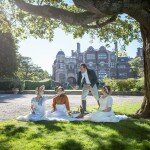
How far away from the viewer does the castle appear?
110 m

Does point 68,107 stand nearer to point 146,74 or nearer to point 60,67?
point 146,74

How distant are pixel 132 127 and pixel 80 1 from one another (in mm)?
4194

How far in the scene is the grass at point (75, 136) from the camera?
314 inches

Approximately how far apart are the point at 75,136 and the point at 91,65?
337 feet

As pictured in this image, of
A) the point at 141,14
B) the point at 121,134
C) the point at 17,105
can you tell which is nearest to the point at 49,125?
the point at 121,134

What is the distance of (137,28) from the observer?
2020cm

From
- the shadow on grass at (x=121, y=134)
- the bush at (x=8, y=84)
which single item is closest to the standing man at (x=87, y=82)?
the shadow on grass at (x=121, y=134)

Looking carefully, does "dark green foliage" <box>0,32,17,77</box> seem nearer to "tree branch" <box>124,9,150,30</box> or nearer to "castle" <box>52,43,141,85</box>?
"tree branch" <box>124,9,150,30</box>

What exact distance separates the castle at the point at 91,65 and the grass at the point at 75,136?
97935mm

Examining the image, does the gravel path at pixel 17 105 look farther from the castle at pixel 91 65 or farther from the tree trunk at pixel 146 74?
the castle at pixel 91 65

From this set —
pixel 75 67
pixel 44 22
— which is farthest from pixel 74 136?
pixel 75 67

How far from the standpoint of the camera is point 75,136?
9.08 metres

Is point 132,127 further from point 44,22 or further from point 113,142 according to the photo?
point 44,22

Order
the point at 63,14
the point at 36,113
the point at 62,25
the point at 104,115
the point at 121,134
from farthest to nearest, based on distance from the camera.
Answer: the point at 62,25 < the point at 36,113 < the point at 63,14 < the point at 104,115 < the point at 121,134
